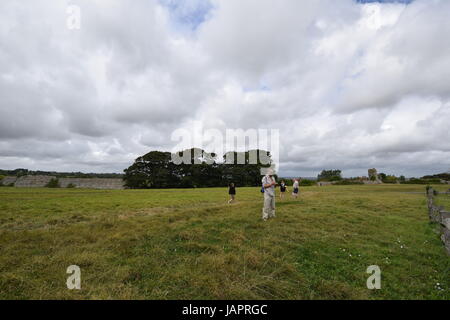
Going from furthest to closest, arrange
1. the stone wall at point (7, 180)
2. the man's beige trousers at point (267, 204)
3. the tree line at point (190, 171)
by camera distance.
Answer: the tree line at point (190, 171) < the stone wall at point (7, 180) < the man's beige trousers at point (267, 204)

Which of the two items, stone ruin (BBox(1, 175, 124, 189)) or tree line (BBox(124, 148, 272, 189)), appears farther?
tree line (BBox(124, 148, 272, 189))

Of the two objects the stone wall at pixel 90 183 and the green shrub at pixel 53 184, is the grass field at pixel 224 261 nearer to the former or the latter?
the stone wall at pixel 90 183

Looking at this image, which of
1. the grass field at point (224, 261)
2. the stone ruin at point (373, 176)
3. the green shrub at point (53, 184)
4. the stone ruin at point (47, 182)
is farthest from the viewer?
the stone ruin at point (373, 176)

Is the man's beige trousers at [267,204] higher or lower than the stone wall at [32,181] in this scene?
higher

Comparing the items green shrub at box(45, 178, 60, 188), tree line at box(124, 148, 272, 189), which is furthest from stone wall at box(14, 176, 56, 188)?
tree line at box(124, 148, 272, 189)

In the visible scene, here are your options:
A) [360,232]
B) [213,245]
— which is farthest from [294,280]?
[360,232]

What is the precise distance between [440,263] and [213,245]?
6193 mm

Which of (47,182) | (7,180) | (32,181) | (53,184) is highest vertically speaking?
(7,180)

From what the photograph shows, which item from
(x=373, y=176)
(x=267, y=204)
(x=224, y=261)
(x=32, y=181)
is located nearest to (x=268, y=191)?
(x=267, y=204)

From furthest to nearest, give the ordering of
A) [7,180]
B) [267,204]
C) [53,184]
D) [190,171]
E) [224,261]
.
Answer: [190,171], [7,180], [53,184], [267,204], [224,261]

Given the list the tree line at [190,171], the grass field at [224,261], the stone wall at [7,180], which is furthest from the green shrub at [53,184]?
the grass field at [224,261]

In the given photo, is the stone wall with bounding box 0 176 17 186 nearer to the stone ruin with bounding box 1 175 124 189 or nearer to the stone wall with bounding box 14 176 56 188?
the stone ruin with bounding box 1 175 124 189

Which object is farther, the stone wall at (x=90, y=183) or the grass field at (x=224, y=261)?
the stone wall at (x=90, y=183)

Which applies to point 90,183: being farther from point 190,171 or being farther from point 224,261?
point 224,261
